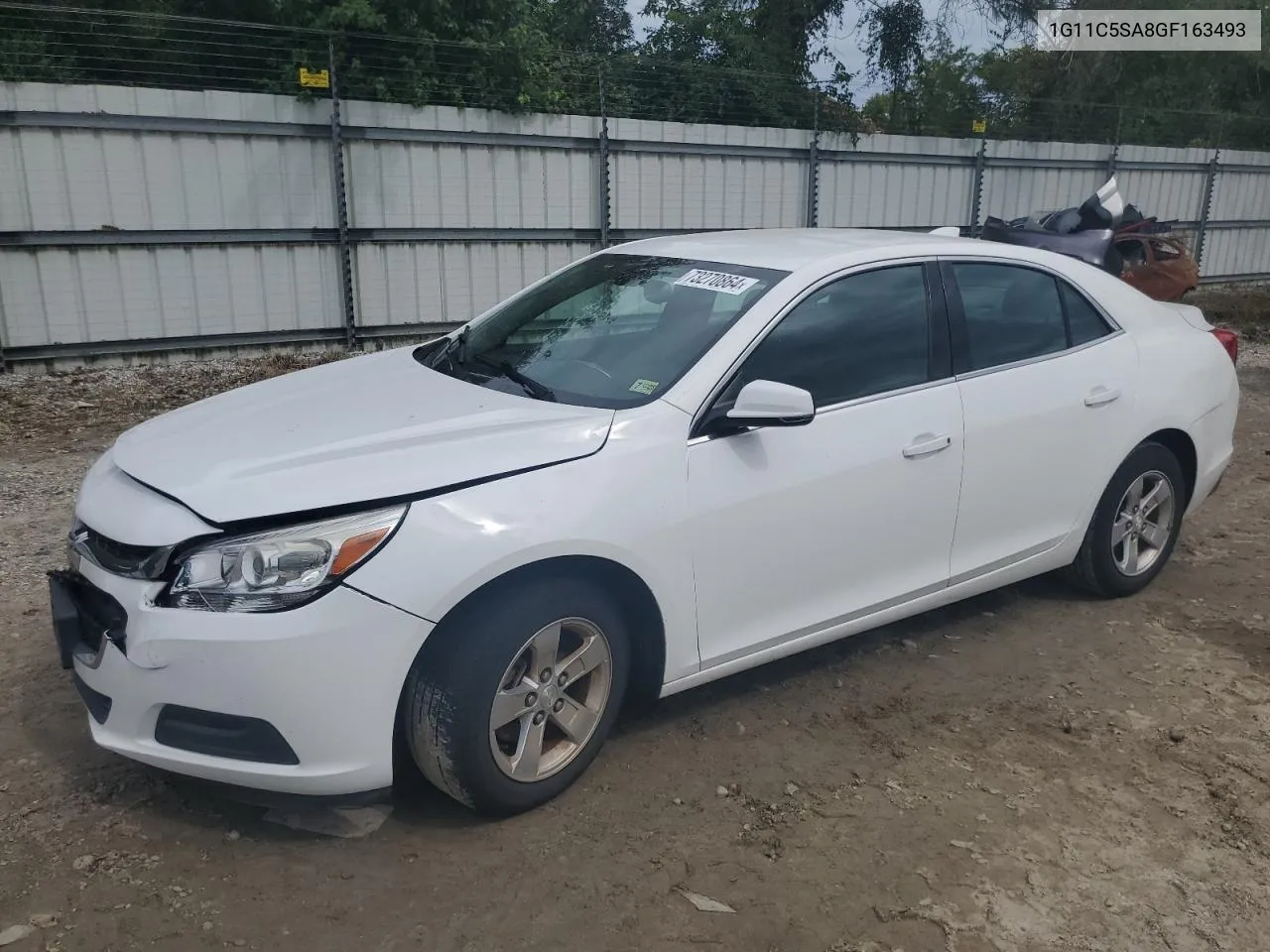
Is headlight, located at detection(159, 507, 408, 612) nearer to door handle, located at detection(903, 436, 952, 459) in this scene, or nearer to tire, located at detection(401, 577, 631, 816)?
tire, located at detection(401, 577, 631, 816)

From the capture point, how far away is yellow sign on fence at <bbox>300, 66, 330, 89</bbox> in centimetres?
966

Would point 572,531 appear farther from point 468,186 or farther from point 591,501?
point 468,186

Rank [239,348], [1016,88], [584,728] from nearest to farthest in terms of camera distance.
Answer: [584,728] < [239,348] < [1016,88]

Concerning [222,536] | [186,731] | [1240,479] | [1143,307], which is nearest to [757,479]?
[222,536]

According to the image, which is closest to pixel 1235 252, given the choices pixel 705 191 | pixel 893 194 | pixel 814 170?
pixel 893 194

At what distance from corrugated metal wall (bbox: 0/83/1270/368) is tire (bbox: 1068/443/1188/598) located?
7.74 m

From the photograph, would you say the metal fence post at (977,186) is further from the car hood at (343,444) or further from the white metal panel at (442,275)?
the car hood at (343,444)

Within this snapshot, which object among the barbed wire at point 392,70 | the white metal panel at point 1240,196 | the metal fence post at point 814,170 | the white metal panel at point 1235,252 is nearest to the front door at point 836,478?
the barbed wire at point 392,70

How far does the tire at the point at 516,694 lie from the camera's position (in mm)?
2836

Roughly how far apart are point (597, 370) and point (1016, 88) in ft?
87.0

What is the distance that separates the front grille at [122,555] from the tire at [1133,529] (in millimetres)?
3673

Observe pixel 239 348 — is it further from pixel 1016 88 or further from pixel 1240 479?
pixel 1016 88

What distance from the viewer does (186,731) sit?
2.76 metres

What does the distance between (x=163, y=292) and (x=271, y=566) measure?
7795 mm
